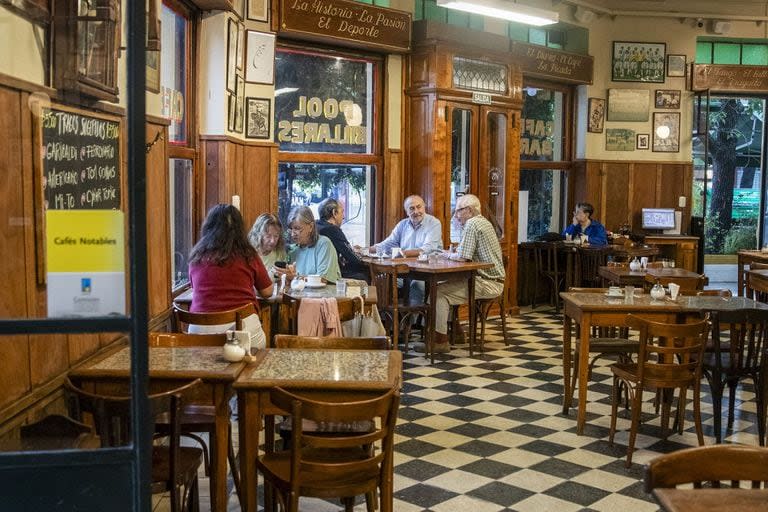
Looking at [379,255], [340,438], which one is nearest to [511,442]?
[340,438]

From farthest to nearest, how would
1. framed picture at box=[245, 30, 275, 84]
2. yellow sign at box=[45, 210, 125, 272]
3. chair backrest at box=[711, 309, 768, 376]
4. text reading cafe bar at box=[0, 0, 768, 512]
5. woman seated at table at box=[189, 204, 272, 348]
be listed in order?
framed picture at box=[245, 30, 275, 84], chair backrest at box=[711, 309, 768, 376], woman seated at table at box=[189, 204, 272, 348], text reading cafe bar at box=[0, 0, 768, 512], yellow sign at box=[45, 210, 125, 272]

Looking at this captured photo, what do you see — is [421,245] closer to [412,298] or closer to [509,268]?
[412,298]

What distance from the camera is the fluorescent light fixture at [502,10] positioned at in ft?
29.7

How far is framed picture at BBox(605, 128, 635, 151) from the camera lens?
12898mm

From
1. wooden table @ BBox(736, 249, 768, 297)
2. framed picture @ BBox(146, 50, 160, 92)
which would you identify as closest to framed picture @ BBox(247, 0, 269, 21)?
framed picture @ BBox(146, 50, 160, 92)

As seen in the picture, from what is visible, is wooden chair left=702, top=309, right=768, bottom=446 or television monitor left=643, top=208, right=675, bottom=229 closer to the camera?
wooden chair left=702, top=309, right=768, bottom=446

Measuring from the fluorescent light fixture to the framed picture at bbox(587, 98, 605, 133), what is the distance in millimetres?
2800

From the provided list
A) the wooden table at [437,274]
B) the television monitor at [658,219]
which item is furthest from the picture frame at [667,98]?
the wooden table at [437,274]

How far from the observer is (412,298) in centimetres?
896

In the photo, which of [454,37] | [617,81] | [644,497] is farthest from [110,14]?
[617,81]

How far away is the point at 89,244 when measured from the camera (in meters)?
2.40

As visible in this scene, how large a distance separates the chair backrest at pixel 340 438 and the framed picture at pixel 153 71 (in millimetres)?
2544

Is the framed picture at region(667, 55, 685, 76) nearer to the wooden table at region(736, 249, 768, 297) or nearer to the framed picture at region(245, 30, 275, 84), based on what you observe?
the wooden table at region(736, 249, 768, 297)

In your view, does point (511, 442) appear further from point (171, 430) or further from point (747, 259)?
point (747, 259)
